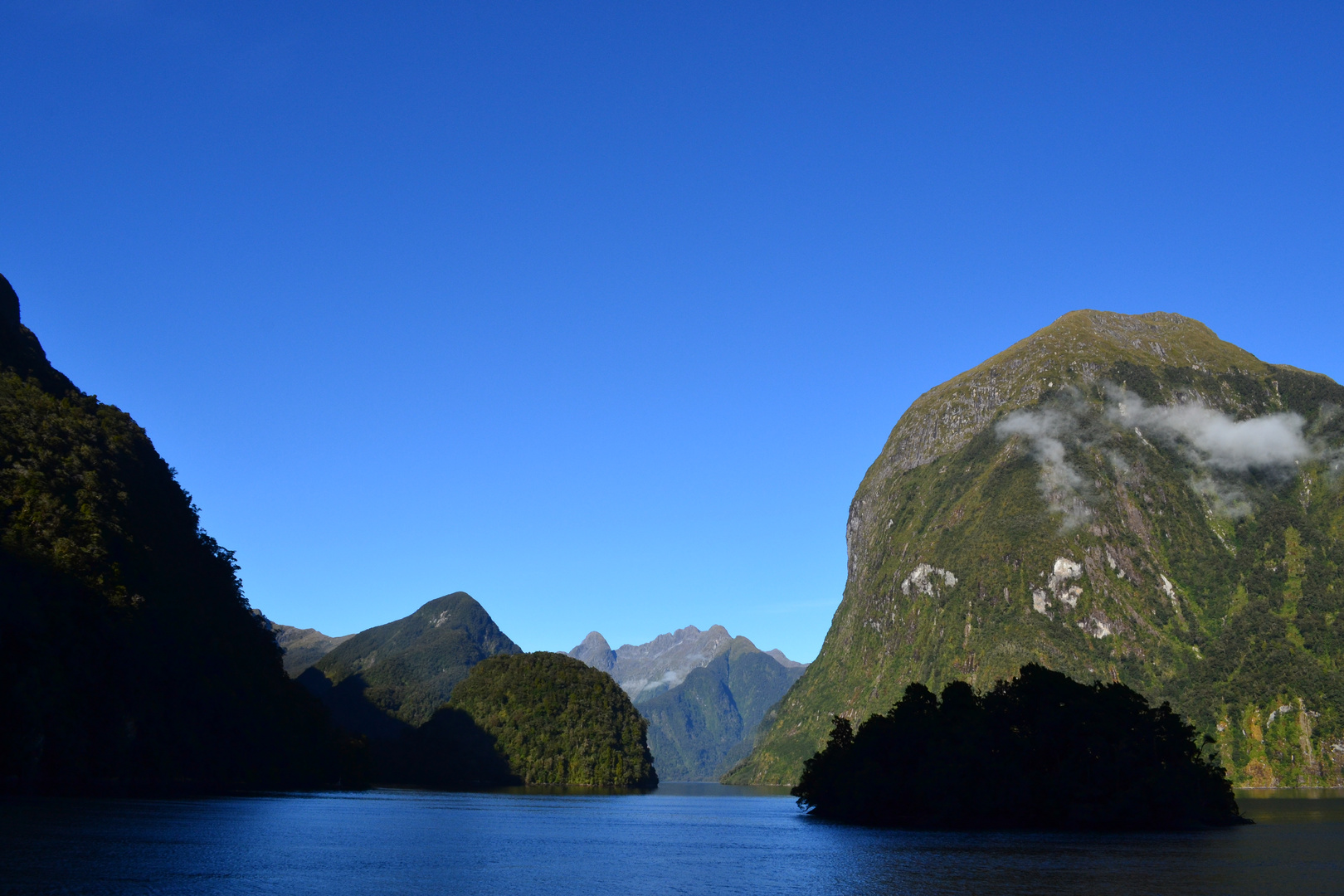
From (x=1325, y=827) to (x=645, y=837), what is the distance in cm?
8714

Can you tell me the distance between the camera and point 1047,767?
13862 cm

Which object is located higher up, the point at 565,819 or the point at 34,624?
the point at 34,624

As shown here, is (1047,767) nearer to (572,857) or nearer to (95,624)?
(572,857)

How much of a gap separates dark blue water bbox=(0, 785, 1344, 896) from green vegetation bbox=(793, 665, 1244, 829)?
10599 millimetres

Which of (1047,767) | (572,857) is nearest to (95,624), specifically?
(572,857)

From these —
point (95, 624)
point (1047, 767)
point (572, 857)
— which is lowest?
point (572, 857)

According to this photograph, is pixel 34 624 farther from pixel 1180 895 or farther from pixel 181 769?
pixel 1180 895

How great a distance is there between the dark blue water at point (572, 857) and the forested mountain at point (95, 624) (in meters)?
20.6

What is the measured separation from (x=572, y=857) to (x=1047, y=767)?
78473mm

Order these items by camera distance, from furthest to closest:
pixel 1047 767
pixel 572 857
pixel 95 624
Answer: pixel 95 624 → pixel 1047 767 → pixel 572 857

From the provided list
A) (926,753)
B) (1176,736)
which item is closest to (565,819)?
(926,753)

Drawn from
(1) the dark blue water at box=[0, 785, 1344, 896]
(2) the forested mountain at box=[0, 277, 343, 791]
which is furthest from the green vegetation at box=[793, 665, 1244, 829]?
(2) the forested mountain at box=[0, 277, 343, 791]

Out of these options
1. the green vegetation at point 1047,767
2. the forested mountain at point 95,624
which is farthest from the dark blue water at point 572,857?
the forested mountain at point 95,624

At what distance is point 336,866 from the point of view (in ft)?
243
